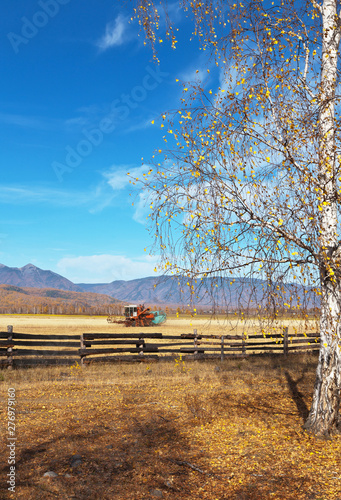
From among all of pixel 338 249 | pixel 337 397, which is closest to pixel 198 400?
pixel 337 397

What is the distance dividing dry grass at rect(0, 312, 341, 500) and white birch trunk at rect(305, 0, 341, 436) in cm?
50

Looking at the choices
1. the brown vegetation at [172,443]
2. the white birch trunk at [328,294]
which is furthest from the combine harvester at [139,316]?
the white birch trunk at [328,294]

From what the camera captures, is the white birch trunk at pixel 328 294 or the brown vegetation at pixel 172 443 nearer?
the brown vegetation at pixel 172 443

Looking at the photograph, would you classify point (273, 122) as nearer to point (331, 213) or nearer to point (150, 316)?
point (331, 213)

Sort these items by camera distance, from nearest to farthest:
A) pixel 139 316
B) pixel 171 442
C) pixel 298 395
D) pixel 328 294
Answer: pixel 328 294 < pixel 171 442 < pixel 298 395 < pixel 139 316

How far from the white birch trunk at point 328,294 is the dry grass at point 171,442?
0.50 meters

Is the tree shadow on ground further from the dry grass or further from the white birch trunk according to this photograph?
the white birch trunk

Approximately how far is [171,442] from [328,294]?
386 centimetres

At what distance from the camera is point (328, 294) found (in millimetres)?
6598

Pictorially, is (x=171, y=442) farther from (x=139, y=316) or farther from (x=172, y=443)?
(x=139, y=316)

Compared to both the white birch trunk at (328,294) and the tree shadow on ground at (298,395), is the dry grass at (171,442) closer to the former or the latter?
the tree shadow on ground at (298,395)

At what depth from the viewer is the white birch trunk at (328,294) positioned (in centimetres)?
650

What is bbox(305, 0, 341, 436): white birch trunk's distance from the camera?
21.3 feet

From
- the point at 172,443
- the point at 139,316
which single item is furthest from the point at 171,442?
the point at 139,316
